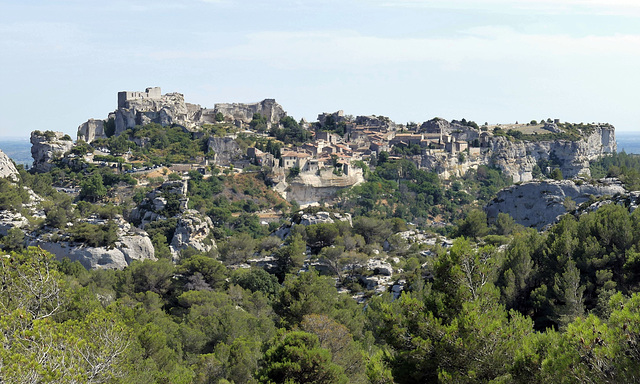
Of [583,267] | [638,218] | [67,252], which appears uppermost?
[638,218]

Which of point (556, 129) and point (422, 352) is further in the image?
point (556, 129)

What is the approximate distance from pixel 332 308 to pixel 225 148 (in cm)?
4980

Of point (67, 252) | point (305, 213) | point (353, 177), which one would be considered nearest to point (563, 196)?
point (305, 213)

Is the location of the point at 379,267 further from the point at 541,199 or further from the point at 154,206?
the point at 154,206

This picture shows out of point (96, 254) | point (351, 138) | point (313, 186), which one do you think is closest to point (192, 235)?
point (96, 254)

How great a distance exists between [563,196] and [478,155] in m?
37.2

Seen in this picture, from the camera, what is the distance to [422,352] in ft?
44.6

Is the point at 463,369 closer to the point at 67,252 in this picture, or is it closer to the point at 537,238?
the point at 537,238

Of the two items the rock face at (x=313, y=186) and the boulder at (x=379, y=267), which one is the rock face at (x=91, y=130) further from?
the boulder at (x=379, y=267)

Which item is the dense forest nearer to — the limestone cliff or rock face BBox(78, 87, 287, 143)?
rock face BBox(78, 87, 287, 143)

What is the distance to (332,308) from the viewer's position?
2414 cm

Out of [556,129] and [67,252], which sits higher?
[556,129]

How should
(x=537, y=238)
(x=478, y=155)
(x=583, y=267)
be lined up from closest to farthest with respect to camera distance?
(x=583, y=267), (x=537, y=238), (x=478, y=155)

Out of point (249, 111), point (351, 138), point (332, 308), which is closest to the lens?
point (332, 308)
